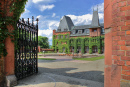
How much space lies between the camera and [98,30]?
37875 millimetres

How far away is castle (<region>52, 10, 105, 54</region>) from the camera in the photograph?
37.9 metres

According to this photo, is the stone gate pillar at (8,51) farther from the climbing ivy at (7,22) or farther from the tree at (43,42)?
the tree at (43,42)

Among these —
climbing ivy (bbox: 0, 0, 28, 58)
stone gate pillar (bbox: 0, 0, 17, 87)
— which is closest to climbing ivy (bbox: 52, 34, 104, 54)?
climbing ivy (bbox: 0, 0, 28, 58)

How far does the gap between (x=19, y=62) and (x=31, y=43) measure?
136 centimetres

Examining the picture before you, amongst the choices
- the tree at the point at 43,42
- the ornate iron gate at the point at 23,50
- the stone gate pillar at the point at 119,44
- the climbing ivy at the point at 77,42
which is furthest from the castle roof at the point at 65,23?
the stone gate pillar at the point at 119,44

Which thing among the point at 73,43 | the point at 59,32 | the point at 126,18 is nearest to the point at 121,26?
the point at 126,18

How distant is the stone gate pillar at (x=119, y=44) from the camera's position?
5.88 feet

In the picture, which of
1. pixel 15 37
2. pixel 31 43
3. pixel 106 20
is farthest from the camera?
pixel 31 43

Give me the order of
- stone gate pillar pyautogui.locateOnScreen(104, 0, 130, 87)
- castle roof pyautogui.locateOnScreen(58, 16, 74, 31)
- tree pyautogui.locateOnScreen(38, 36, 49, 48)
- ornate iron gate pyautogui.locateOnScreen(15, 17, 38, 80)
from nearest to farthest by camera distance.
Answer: stone gate pillar pyautogui.locateOnScreen(104, 0, 130, 87) < ornate iron gate pyautogui.locateOnScreen(15, 17, 38, 80) < castle roof pyautogui.locateOnScreen(58, 16, 74, 31) < tree pyautogui.locateOnScreen(38, 36, 49, 48)

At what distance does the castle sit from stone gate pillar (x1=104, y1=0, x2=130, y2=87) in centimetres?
3666

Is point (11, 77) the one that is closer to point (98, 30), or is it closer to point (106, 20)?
point (106, 20)

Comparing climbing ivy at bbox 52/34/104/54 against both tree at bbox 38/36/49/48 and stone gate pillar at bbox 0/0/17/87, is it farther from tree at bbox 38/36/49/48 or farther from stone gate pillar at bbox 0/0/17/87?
stone gate pillar at bbox 0/0/17/87

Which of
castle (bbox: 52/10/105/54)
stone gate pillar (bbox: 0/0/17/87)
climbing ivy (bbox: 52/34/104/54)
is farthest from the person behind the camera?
castle (bbox: 52/10/105/54)

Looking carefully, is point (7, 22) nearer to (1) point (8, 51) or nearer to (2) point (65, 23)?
(1) point (8, 51)
